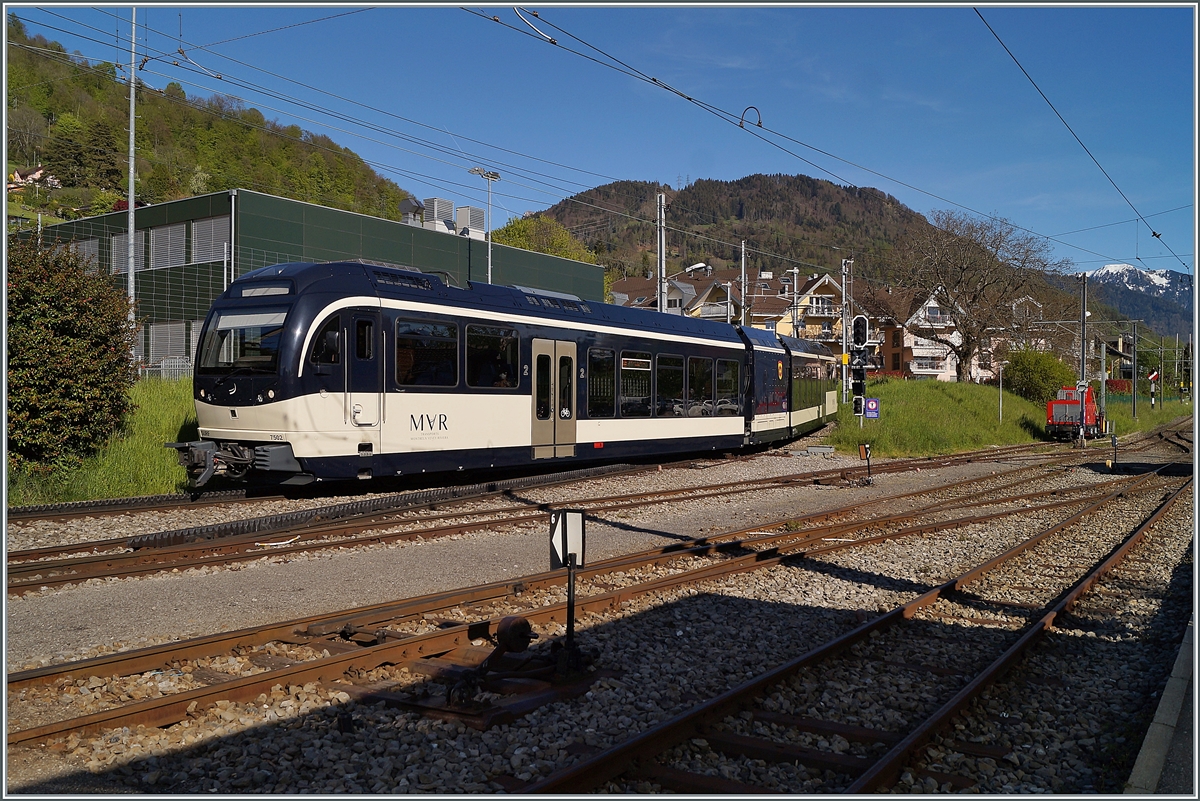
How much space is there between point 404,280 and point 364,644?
8215mm

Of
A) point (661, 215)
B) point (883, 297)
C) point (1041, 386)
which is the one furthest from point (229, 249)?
point (883, 297)

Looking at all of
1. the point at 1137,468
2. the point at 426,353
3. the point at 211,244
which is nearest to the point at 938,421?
the point at 1137,468

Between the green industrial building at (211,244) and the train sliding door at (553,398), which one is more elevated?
the green industrial building at (211,244)

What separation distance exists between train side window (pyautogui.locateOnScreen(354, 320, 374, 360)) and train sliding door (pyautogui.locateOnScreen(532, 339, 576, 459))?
3710mm

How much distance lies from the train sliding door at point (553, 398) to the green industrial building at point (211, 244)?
48.6 ft

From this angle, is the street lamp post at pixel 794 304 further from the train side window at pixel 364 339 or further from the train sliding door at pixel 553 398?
the train side window at pixel 364 339

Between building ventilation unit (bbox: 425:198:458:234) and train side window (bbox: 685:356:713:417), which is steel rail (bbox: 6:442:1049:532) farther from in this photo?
building ventilation unit (bbox: 425:198:458:234)

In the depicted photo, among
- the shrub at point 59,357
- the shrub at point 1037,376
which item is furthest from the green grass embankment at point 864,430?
the shrub at point 1037,376

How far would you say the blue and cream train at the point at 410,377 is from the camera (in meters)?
12.3

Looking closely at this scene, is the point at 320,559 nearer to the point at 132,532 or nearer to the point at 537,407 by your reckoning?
the point at 132,532

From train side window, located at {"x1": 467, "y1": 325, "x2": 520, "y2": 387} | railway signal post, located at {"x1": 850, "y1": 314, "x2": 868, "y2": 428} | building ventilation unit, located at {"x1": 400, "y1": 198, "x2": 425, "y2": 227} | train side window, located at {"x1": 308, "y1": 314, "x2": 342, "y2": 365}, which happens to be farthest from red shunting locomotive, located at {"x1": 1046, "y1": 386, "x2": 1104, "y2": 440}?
train side window, located at {"x1": 308, "y1": 314, "x2": 342, "y2": 365}

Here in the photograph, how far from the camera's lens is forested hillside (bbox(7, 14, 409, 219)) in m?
50.8

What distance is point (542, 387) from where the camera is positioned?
16.0m

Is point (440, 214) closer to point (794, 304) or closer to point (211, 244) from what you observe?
point (211, 244)
